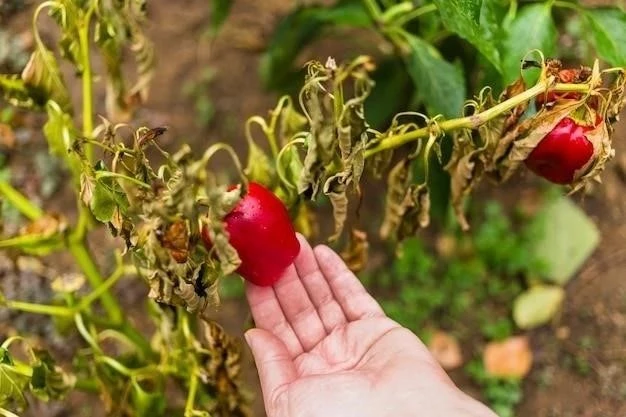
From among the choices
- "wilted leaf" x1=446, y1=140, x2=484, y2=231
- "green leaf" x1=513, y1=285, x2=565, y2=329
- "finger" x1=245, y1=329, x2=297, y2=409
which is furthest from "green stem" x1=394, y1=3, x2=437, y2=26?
"green leaf" x1=513, y1=285, x2=565, y2=329

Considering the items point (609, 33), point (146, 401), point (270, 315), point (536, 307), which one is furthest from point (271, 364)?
point (536, 307)

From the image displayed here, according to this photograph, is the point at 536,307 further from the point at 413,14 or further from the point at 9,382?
the point at 9,382

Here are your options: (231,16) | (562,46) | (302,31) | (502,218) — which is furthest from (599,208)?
(231,16)

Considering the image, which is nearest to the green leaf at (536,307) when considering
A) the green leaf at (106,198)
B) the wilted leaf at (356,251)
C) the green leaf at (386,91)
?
the green leaf at (386,91)

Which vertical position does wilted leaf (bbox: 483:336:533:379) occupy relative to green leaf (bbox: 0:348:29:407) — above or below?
below

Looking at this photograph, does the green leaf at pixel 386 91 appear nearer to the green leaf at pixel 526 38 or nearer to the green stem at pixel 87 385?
the green leaf at pixel 526 38

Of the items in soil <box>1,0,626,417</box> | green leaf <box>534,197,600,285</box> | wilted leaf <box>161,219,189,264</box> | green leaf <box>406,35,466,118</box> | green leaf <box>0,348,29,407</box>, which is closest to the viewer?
wilted leaf <box>161,219,189,264</box>

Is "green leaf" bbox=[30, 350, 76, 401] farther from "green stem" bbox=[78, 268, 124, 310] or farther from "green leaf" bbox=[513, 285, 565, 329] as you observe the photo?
"green leaf" bbox=[513, 285, 565, 329]
